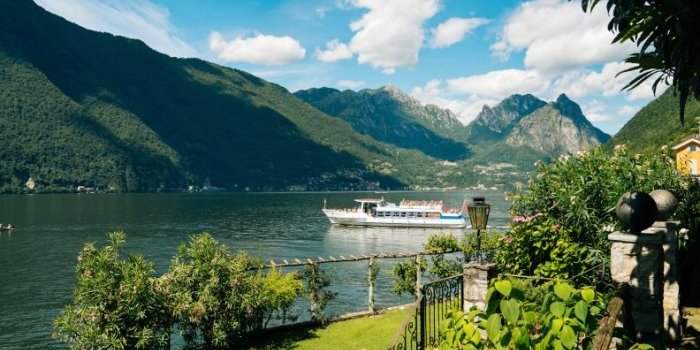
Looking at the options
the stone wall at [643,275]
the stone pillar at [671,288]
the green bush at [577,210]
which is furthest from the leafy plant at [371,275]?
the stone wall at [643,275]

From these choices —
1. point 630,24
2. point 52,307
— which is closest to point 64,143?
point 52,307

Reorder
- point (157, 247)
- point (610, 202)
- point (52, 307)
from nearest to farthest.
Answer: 1. point (610, 202)
2. point (52, 307)
3. point (157, 247)

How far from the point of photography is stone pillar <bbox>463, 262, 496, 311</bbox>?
8.20m

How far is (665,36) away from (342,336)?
493 inches

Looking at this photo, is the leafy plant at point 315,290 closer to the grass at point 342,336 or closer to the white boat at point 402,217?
the grass at point 342,336

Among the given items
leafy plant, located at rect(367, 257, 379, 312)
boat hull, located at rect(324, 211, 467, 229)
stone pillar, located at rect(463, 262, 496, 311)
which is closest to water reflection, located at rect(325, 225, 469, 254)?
boat hull, located at rect(324, 211, 467, 229)

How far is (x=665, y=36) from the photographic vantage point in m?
4.02

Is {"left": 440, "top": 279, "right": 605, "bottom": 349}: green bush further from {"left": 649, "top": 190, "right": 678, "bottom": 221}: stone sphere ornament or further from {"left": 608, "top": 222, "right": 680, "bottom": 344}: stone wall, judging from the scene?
{"left": 649, "top": 190, "right": 678, "bottom": 221}: stone sphere ornament

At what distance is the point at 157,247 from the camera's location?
52.2 m

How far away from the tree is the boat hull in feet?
236

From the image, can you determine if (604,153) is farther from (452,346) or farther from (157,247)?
(157,247)

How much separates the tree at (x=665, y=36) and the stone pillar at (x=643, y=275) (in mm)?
1915

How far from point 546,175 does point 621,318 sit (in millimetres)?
7303

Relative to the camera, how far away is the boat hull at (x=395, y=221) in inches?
3019
